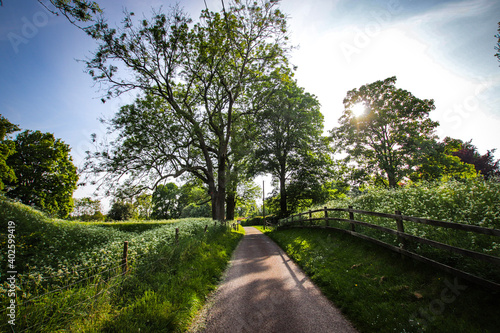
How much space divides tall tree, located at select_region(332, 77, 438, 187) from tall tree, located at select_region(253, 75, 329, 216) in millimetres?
2444

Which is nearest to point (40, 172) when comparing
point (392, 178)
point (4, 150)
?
point (4, 150)

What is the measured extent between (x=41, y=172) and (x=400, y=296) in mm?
38199

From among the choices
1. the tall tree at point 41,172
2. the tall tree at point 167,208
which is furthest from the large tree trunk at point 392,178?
the tall tree at point 167,208

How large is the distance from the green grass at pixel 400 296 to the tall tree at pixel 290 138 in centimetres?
1530

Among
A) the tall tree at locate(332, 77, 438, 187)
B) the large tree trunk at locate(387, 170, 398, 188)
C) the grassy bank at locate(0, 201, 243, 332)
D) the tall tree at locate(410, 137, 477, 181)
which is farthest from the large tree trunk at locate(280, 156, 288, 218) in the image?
the grassy bank at locate(0, 201, 243, 332)

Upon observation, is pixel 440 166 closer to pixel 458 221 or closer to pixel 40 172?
pixel 458 221

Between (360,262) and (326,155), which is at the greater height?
(326,155)

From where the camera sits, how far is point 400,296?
358cm

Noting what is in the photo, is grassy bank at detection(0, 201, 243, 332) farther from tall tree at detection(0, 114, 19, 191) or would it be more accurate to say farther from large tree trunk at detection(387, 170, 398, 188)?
tall tree at detection(0, 114, 19, 191)

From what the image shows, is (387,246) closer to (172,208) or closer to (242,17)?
(242,17)

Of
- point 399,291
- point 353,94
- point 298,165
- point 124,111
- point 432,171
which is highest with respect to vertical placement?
point 353,94

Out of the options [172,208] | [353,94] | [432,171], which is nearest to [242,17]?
[353,94]

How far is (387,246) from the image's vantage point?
17.0 feet

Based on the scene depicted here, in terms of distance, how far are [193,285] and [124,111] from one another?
15556 mm
